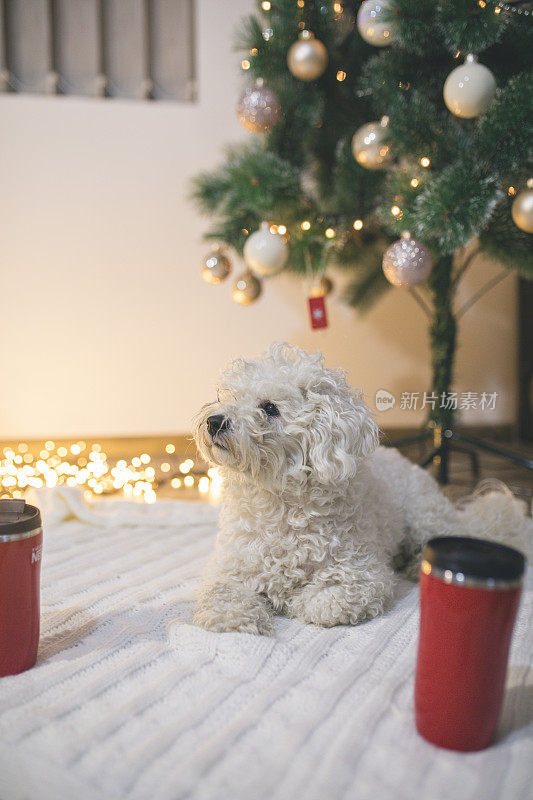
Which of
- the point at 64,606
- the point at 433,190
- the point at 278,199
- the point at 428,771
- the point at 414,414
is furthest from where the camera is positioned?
the point at 414,414

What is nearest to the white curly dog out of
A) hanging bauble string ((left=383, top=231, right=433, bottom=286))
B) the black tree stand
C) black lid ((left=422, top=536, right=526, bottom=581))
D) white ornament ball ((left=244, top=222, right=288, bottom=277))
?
black lid ((left=422, top=536, right=526, bottom=581))

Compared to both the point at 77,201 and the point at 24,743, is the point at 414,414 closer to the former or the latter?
the point at 77,201

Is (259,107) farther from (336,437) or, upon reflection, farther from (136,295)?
(136,295)

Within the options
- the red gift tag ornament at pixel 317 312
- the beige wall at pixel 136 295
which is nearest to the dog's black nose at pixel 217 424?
the red gift tag ornament at pixel 317 312

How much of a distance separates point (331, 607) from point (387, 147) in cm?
113

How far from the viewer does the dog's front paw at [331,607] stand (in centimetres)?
97

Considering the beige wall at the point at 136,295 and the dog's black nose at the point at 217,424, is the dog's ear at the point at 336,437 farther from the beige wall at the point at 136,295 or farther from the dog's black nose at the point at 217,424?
the beige wall at the point at 136,295

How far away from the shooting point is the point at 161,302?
8.77 ft

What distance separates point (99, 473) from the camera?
89.5 inches

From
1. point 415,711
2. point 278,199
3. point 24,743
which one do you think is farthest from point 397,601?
point 278,199

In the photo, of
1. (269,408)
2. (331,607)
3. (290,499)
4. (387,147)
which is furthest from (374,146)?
(331,607)

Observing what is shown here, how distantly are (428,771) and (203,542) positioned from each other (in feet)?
2.94

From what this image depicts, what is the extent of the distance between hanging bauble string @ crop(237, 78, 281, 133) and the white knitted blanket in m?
1.27

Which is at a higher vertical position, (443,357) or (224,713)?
(443,357)
